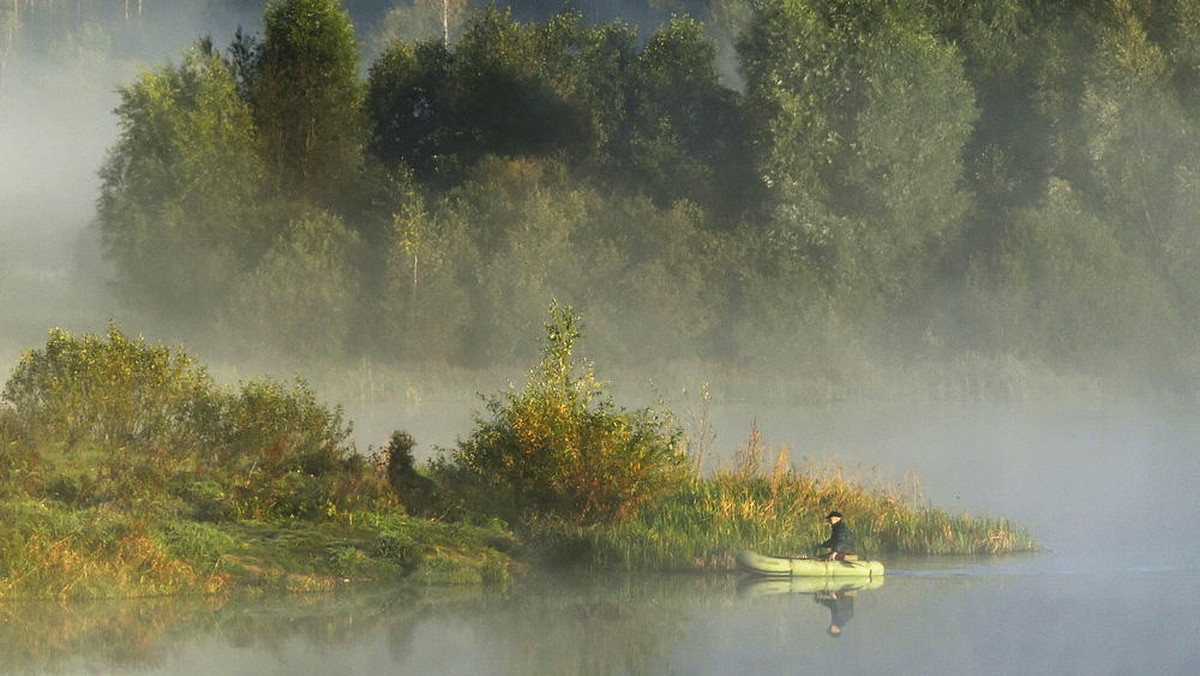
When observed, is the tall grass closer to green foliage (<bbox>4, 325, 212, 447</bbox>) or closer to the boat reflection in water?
the boat reflection in water

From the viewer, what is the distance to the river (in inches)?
889

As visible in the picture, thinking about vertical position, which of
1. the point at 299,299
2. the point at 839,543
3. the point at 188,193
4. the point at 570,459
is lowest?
the point at 839,543

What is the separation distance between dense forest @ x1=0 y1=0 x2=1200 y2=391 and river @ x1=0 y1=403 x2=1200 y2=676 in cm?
3920

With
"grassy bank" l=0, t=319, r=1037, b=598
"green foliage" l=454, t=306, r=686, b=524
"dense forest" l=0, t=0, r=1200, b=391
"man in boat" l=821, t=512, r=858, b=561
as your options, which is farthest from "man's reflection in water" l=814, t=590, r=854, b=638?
"dense forest" l=0, t=0, r=1200, b=391

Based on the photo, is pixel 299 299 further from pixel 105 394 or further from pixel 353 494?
pixel 353 494

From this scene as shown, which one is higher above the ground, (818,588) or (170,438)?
(170,438)

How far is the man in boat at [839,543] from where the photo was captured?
29016 mm

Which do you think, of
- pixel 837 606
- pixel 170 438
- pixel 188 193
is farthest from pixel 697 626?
pixel 188 193

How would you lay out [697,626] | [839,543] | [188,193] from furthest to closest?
[188,193] → [839,543] → [697,626]

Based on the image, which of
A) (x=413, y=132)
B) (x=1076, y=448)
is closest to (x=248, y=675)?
(x=1076, y=448)

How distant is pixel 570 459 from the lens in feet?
98.6

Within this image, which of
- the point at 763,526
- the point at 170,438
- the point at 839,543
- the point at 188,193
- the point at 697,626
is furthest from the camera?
the point at 188,193

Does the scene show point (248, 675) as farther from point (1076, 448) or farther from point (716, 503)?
point (1076, 448)

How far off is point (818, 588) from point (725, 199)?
51.6 metres
